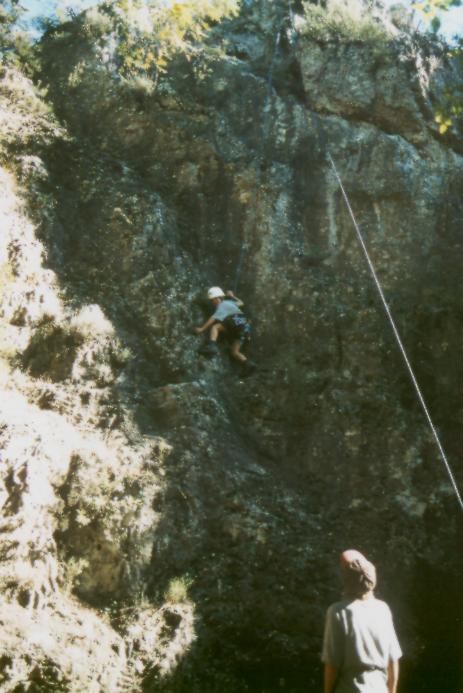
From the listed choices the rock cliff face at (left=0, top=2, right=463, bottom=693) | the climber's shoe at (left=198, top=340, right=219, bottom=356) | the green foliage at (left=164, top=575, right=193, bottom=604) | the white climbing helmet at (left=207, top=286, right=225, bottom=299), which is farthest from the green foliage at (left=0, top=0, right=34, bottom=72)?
the green foliage at (left=164, top=575, right=193, bottom=604)

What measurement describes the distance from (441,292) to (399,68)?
17.4 ft

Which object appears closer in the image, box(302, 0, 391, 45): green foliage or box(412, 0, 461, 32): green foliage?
box(412, 0, 461, 32): green foliage

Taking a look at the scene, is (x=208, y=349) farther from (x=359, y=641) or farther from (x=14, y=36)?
(x=14, y=36)

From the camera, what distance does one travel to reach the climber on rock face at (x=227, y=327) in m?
8.59

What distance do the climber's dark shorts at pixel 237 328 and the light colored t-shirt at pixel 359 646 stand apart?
5580mm

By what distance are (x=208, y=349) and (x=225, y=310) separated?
72 cm

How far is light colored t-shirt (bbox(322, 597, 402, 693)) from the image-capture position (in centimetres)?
337

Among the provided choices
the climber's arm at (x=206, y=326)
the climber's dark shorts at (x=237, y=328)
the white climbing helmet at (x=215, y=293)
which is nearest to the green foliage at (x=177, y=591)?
the climber's arm at (x=206, y=326)

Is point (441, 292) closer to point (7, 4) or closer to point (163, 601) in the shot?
point (163, 601)

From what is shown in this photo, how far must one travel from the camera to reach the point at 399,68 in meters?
11.4

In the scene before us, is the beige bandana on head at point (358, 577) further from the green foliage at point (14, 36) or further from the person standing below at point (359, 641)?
the green foliage at point (14, 36)

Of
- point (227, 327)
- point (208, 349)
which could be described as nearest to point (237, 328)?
point (227, 327)

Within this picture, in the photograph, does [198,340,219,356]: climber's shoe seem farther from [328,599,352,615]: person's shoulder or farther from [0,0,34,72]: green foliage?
[0,0,34,72]: green foliage

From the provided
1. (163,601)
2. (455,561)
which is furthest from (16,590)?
(455,561)
